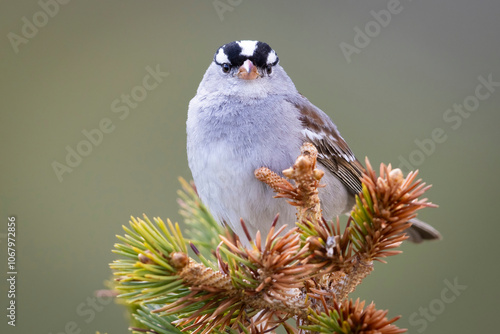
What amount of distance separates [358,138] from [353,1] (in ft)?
3.50

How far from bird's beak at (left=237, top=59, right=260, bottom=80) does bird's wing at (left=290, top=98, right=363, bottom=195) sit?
0.20 m

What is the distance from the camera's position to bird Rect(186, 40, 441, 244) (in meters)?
1.74

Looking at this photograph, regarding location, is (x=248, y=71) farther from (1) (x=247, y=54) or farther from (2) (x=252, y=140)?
(2) (x=252, y=140)

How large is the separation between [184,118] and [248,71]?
1.59m

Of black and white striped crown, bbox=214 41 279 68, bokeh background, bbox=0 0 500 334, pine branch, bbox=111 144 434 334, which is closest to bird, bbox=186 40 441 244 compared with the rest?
black and white striped crown, bbox=214 41 279 68

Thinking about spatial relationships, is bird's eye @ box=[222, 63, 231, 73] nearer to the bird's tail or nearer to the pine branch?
the pine branch

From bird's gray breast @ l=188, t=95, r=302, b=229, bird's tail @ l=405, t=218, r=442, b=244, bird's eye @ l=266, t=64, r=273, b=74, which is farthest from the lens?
bird's tail @ l=405, t=218, r=442, b=244

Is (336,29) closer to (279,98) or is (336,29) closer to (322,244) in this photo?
(279,98)

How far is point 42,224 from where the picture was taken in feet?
10.4

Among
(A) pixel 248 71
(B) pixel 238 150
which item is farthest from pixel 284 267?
(A) pixel 248 71

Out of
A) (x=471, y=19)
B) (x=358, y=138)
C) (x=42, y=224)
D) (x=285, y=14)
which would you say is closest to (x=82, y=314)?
(x=42, y=224)

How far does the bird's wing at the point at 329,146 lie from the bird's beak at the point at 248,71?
195 millimetres

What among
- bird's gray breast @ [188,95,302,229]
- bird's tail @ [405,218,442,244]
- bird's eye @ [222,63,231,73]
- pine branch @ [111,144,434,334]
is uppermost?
bird's eye @ [222,63,231,73]

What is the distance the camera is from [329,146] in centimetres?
206
